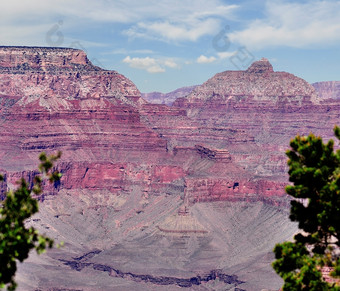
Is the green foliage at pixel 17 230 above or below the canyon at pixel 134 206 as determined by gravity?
above

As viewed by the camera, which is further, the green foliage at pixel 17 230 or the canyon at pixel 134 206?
the canyon at pixel 134 206

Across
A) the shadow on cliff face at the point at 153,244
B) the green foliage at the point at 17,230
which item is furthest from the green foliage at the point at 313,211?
the shadow on cliff face at the point at 153,244

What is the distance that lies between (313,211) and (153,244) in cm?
10668

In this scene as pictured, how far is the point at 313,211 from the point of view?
3253 centimetres

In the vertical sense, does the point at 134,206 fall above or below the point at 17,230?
below

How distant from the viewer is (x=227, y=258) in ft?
426

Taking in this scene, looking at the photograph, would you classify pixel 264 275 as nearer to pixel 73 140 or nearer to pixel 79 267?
pixel 79 267

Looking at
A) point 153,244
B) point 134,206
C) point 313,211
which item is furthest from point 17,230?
point 134,206

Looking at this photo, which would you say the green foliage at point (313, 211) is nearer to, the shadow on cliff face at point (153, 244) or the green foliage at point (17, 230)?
the green foliage at point (17, 230)

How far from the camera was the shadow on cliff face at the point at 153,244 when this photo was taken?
119438 millimetres

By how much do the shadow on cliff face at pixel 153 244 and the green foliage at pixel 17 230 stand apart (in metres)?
83.2

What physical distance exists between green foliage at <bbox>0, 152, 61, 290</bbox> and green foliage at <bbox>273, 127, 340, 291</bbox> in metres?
9.95

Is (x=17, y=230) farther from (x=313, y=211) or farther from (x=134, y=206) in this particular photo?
(x=134, y=206)

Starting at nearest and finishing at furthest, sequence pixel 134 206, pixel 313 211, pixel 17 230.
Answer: pixel 17 230 < pixel 313 211 < pixel 134 206
